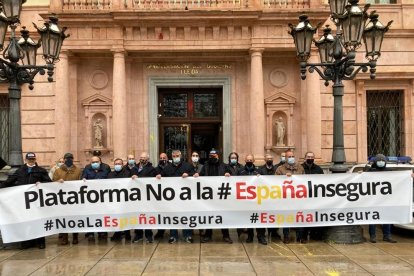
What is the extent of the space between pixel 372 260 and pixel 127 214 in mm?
4767

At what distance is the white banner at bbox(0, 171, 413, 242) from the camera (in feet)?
30.8

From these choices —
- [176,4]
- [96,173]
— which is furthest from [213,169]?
[176,4]

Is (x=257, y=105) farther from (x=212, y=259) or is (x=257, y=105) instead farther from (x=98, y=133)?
(x=212, y=259)

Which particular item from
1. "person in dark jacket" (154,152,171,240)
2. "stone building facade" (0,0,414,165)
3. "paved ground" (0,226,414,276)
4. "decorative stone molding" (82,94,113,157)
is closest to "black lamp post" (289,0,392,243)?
"paved ground" (0,226,414,276)

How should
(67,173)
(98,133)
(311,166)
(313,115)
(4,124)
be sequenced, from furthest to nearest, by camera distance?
(4,124), (98,133), (313,115), (67,173), (311,166)

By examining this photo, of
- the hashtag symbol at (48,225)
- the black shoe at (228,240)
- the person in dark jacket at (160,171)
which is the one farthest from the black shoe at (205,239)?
the hashtag symbol at (48,225)

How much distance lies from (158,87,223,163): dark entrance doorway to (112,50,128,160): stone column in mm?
2209

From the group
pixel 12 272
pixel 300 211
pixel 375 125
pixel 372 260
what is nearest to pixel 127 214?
pixel 12 272

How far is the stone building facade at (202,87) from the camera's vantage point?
16.4m

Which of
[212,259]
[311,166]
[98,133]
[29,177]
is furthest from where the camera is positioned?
[98,133]

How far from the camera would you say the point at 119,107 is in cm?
1645

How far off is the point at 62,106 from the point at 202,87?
536cm

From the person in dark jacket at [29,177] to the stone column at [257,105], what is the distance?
8675 millimetres

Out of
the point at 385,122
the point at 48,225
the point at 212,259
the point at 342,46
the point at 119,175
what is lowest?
the point at 212,259
